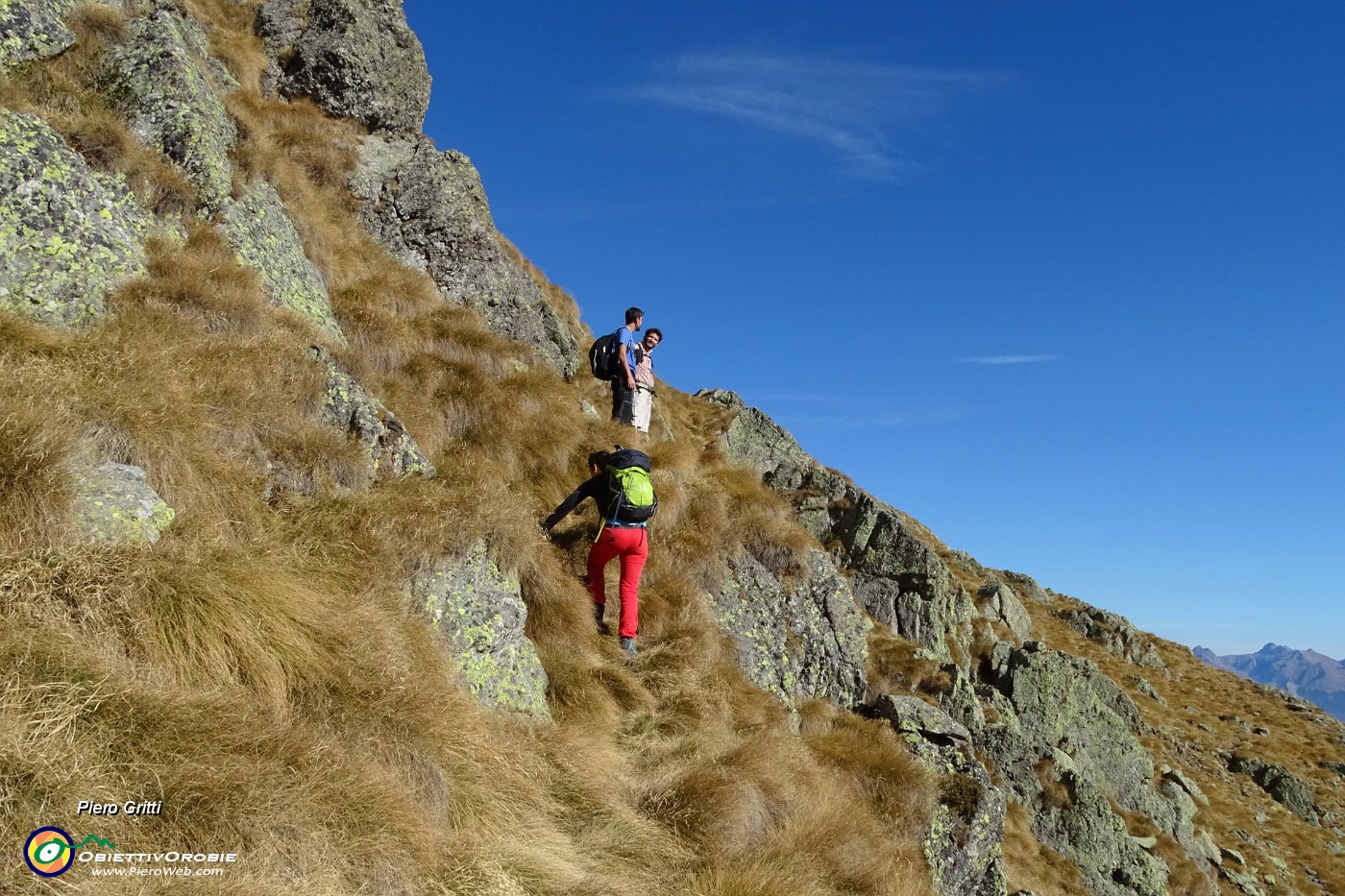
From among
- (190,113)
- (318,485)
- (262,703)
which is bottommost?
(262,703)

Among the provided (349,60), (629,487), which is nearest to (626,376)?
(629,487)

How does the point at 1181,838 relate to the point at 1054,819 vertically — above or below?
below

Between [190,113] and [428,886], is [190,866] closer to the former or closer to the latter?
[428,886]

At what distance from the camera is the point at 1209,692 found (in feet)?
165

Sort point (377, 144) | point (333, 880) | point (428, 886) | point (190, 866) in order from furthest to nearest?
point (377, 144)
point (428, 886)
point (333, 880)
point (190, 866)

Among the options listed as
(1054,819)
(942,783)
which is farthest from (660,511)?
(1054,819)

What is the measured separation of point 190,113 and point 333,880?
12779 mm

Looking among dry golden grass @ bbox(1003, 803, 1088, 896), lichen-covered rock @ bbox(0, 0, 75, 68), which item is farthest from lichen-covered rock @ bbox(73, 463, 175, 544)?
Answer: dry golden grass @ bbox(1003, 803, 1088, 896)

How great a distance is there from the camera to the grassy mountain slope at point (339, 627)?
4551 millimetres

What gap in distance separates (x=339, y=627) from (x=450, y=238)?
1342 centimetres

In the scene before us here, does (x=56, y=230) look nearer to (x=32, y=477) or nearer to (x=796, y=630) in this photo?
(x=32, y=477)

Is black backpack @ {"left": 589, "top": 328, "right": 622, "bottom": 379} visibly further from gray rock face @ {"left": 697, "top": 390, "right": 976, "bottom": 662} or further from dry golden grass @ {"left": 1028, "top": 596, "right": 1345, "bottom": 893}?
dry golden grass @ {"left": 1028, "top": 596, "right": 1345, "bottom": 893}

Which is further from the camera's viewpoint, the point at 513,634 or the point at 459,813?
the point at 513,634

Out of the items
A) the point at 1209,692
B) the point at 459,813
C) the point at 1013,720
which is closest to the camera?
the point at 459,813
